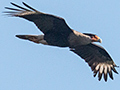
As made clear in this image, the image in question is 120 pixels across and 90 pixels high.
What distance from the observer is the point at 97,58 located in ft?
55.7

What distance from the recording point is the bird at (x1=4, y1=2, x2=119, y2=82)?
14398 mm

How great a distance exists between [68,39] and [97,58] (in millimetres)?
→ 2259

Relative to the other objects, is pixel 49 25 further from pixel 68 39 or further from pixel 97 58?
pixel 97 58

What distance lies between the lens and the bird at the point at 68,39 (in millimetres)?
14398

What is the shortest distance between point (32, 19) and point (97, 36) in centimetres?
242

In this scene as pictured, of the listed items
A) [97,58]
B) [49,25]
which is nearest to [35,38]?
[49,25]

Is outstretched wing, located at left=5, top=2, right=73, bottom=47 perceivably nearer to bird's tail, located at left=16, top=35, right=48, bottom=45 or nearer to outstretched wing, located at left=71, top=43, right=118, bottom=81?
bird's tail, located at left=16, top=35, right=48, bottom=45

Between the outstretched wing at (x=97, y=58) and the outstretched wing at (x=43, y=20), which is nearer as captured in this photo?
the outstretched wing at (x=43, y=20)

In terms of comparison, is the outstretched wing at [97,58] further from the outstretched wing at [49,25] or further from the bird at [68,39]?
the outstretched wing at [49,25]

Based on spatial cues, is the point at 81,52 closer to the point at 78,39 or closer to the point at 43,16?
the point at 78,39

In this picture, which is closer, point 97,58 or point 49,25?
point 49,25

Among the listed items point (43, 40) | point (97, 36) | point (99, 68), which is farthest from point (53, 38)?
point (99, 68)

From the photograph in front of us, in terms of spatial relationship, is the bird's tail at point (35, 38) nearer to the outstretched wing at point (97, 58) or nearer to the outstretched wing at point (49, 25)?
the outstretched wing at point (49, 25)

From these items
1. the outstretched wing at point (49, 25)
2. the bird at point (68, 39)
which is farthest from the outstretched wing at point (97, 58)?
the outstretched wing at point (49, 25)
